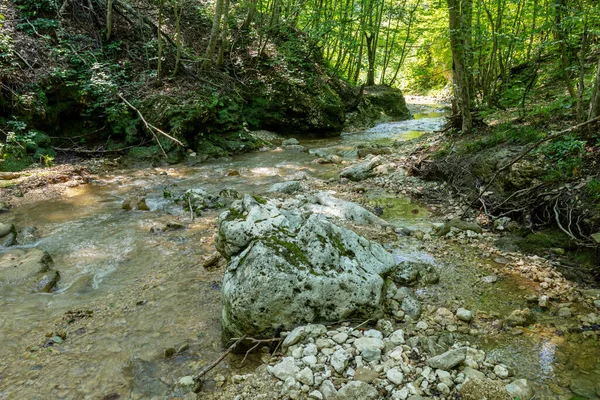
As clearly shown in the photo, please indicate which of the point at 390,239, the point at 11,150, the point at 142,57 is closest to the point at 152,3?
the point at 142,57

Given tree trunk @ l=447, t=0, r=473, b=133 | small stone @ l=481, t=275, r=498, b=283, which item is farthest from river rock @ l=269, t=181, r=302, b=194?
small stone @ l=481, t=275, r=498, b=283

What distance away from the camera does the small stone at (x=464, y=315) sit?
3.22m

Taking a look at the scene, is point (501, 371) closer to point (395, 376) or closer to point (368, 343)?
point (395, 376)

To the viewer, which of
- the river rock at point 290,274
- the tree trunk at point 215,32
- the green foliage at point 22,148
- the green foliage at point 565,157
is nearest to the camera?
the river rock at point 290,274

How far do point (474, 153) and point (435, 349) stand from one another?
4957 millimetres

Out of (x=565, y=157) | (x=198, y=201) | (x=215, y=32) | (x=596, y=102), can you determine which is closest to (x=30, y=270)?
(x=198, y=201)

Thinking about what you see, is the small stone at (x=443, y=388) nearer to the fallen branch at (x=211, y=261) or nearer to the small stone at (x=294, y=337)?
the small stone at (x=294, y=337)

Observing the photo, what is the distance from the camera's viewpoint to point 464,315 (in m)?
3.24

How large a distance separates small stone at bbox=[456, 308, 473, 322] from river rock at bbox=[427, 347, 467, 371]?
Answer: 64 cm

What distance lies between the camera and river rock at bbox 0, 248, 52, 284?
13.9 ft

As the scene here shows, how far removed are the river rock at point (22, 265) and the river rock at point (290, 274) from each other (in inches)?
99.2

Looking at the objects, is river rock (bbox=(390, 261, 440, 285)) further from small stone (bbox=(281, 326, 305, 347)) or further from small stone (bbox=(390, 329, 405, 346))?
small stone (bbox=(281, 326, 305, 347))

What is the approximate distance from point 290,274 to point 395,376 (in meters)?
1.11

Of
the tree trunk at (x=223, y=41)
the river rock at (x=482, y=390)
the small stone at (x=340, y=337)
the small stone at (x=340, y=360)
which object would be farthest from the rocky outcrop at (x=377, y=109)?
the river rock at (x=482, y=390)
